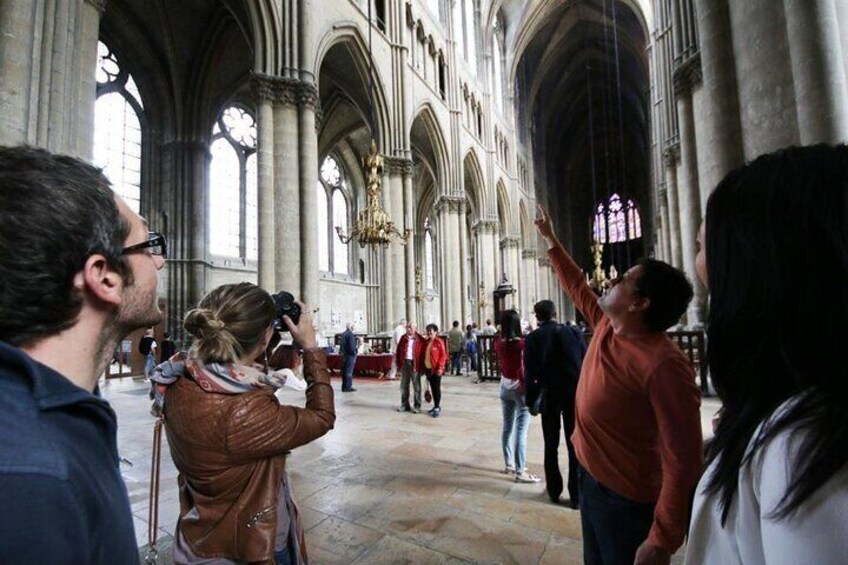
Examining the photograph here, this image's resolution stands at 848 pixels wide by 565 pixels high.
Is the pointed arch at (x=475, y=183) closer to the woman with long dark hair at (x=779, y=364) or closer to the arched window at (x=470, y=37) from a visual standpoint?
the arched window at (x=470, y=37)

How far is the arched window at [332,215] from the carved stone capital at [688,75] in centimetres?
1567

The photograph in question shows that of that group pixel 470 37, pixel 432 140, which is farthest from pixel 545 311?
pixel 470 37

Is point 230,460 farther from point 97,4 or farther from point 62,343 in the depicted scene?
point 97,4

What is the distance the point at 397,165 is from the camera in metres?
14.1

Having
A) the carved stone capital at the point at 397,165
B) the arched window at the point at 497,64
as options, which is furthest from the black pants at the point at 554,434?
the arched window at the point at 497,64

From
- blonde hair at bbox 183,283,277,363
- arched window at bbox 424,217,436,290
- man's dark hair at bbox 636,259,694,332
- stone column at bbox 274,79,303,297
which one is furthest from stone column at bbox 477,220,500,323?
blonde hair at bbox 183,283,277,363

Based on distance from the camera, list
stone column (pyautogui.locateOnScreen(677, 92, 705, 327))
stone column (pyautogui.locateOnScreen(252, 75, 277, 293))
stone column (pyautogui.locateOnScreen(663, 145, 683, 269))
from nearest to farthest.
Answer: stone column (pyautogui.locateOnScreen(677, 92, 705, 327)), stone column (pyautogui.locateOnScreen(252, 75, 277, 293)), stone column (pyautogui.locateOnScreen(663, 145, 683, 269))

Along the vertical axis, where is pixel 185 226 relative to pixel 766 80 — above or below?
above

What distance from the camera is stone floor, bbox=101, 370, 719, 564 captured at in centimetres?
250

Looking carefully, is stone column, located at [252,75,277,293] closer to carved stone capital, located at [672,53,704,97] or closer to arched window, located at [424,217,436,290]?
carved stone capital, located at [672,53,704,97]

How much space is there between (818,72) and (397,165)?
11.7m

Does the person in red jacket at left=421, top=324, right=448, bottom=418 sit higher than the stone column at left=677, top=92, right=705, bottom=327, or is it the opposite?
the stone column at left=677, top=92, right=705, bottom=327

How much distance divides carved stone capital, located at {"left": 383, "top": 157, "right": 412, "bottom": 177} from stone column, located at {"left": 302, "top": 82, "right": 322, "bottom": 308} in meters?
4.26

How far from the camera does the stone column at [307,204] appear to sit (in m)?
9.90
